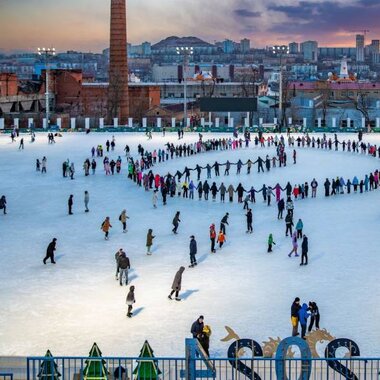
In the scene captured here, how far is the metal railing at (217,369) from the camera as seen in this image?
9.52 meters

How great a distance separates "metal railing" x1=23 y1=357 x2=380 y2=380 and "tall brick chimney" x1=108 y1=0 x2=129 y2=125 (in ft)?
192

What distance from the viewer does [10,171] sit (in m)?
34.6

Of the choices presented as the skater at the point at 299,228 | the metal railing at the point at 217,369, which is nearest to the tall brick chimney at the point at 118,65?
the skater at the point at 299,228

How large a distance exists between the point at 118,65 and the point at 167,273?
5339 centimetres

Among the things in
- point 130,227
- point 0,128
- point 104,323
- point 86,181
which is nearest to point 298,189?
point 130,227

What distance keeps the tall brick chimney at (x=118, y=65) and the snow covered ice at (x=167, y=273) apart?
126 feet

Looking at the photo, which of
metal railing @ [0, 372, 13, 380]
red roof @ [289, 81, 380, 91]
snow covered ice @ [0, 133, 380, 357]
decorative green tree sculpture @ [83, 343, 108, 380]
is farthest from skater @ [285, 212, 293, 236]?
red roof @ [289, 81, 380, 91]

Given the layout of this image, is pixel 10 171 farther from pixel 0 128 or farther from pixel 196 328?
pixel 196 328

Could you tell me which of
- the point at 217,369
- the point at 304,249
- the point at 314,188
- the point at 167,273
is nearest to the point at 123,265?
the point at 167,273

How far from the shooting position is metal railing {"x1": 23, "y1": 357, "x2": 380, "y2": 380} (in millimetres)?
9523

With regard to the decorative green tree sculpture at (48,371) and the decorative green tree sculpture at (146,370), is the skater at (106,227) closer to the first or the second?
the decorative green tree sculpture at (48,371)

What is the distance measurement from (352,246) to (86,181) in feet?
46.3

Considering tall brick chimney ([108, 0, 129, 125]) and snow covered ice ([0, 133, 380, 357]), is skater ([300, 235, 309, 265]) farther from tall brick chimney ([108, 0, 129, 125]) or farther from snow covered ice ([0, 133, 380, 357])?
tall brick chimney ([108, 0, 129, 125])

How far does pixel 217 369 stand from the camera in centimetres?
1009
